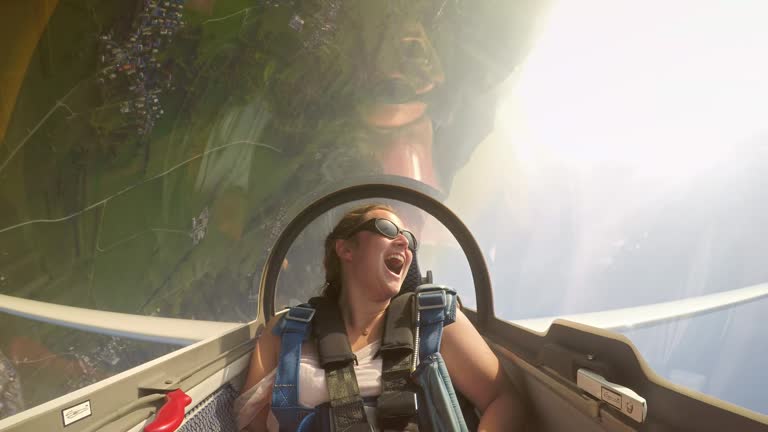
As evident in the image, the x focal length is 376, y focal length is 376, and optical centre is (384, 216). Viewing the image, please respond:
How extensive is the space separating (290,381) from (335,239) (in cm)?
43

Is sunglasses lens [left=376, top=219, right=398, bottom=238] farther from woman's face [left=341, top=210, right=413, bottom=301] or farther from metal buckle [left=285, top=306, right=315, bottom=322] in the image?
metal buckle [left=285, top=306, right=315, bottom=322]

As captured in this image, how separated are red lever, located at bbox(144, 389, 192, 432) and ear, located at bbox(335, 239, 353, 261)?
54 cm

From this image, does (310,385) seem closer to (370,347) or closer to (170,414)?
→ (370,347)

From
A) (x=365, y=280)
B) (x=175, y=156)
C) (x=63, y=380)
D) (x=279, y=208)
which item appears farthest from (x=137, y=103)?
(x=365, y=280)

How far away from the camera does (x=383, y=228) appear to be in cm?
111

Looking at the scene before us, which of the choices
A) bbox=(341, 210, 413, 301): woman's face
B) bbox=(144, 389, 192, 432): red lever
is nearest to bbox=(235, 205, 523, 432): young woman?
bbox=(341, 210, 413, 301): woman's face

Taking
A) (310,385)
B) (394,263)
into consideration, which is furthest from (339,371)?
(394,263)

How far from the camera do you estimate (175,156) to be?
7184 millimetres

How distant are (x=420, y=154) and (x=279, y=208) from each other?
12.3 ft

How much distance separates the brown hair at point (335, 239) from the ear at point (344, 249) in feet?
0.06

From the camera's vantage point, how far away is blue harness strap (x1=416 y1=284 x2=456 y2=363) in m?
1.00

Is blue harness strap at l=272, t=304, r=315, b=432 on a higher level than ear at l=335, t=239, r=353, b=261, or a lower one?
lower

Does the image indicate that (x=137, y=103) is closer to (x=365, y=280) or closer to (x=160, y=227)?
(x=160, y=227)

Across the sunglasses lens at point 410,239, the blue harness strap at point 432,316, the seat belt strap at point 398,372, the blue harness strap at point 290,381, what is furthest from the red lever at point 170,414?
the sunglasses lens at point 410,239
